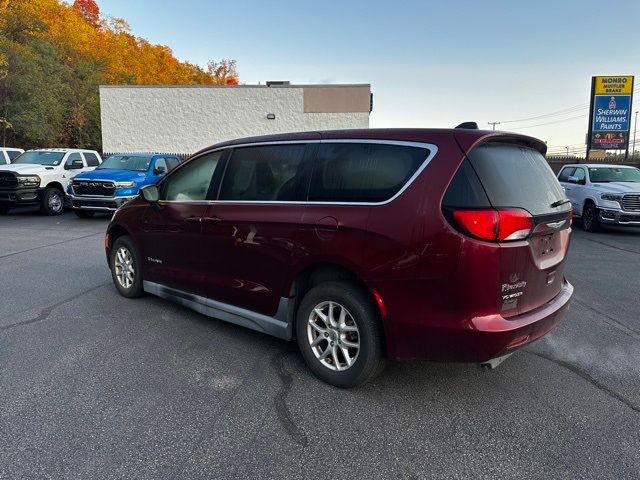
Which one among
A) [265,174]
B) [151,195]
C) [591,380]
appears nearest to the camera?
[591,380]

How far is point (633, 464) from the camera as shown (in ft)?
8.40

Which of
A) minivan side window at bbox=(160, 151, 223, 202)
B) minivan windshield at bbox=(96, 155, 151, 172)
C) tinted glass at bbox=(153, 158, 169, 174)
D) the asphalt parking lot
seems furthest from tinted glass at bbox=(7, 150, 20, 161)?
minivan side window at bbox=(160, 151, 223, 202)

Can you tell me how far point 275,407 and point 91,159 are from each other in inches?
593

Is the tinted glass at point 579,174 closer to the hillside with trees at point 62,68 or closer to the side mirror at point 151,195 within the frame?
the side mirror at point 151,195

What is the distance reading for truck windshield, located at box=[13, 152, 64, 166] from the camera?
14.3 metres

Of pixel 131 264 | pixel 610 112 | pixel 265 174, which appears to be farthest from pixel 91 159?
pixel 610 112

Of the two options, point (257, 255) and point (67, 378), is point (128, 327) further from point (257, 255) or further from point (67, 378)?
point (257, 255)

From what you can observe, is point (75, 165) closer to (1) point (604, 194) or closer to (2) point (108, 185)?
(2) point (108, 185)

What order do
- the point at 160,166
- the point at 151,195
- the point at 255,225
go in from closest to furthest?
1. the point at 255,225
2. the point at 151,195
3. the point at 160,166

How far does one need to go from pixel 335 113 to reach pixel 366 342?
23.9 meters

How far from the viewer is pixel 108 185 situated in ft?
41.4

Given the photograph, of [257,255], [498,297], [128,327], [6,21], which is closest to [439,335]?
[498,297]

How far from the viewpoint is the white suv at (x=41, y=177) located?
13.1m

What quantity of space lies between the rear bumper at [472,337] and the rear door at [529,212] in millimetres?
99
